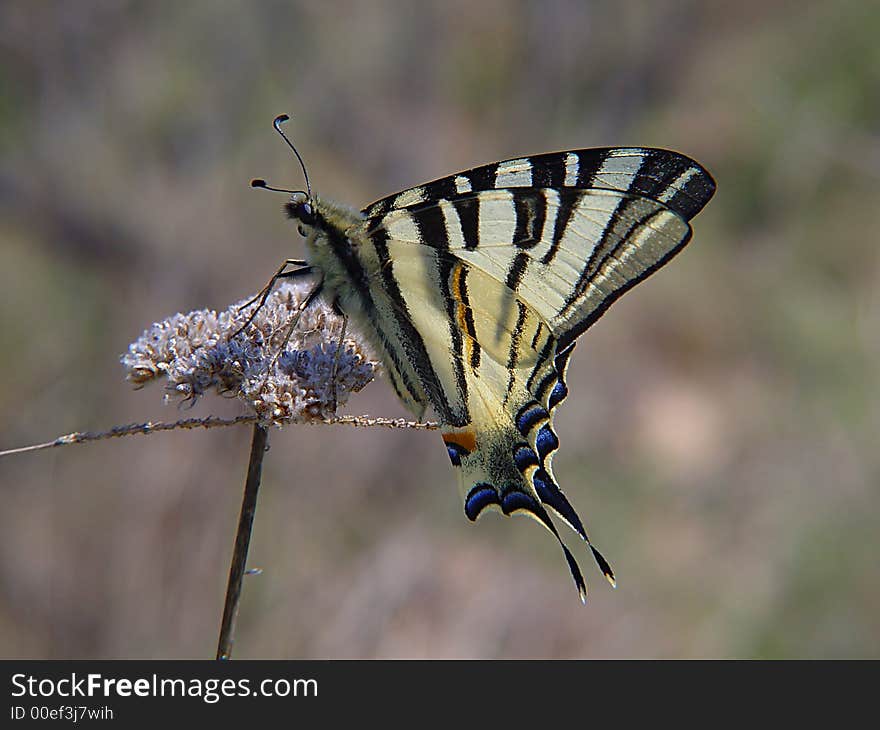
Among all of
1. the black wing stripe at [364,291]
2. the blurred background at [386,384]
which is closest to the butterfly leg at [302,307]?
the black wing stripe at [364,291]

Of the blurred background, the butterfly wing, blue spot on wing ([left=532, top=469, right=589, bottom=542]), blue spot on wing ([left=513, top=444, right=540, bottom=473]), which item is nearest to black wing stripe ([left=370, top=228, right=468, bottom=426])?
the butterfly wing

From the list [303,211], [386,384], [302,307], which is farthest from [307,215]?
[386,384]

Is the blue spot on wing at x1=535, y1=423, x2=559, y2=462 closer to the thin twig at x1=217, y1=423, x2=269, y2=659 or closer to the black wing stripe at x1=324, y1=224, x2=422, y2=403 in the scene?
the black wing stripe at x1=324, y1=224, x2=422, y2=403

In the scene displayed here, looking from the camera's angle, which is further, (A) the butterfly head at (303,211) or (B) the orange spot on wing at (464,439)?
(B) the orange spot on wing at (464,439)

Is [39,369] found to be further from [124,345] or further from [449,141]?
[449,141]

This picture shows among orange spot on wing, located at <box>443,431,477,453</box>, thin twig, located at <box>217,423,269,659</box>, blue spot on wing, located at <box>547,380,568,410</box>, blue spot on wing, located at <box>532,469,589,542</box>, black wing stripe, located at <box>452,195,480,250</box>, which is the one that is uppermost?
black wing stripe, located at <box>452,195,480,250</box>

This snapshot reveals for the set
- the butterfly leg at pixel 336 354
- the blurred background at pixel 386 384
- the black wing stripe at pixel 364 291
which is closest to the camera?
the butterfly leg at pixel 336 354

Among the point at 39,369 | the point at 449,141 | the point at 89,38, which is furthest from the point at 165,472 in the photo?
the point at 449,141

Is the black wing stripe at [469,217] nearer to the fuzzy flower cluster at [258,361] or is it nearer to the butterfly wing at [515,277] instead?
the butterfly wing at [515,277]
